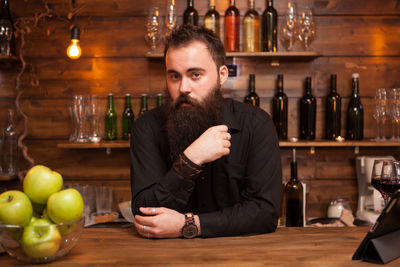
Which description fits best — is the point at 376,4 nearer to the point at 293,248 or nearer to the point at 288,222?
the point at 288,222

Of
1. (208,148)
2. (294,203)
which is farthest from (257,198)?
(294,203)

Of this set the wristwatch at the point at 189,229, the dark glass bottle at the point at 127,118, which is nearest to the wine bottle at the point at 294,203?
the dark glass bottle at the point at 127,118

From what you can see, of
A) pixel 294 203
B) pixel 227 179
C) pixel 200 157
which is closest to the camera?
pixel 200 157

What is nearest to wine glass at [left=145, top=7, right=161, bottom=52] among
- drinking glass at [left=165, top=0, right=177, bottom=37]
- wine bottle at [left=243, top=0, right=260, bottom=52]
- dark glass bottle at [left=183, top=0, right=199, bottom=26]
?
drinking glass at [left=165, top=0, right=177, bottom=37]

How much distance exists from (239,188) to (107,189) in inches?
38.1

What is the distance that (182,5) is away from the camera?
2471 millimetres

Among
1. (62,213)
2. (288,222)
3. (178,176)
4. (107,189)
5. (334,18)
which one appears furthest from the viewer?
(334,18)

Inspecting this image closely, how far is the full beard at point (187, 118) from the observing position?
Answer: 1.53 meters

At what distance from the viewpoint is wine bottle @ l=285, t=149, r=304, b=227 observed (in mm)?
2158

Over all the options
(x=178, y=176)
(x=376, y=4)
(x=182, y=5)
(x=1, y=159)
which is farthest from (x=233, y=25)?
(x=1, y=159)

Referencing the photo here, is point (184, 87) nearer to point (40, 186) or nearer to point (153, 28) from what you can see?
point (40, 186)

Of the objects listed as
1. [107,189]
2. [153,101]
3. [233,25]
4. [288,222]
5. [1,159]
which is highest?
[233,25]

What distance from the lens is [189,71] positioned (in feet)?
4.91

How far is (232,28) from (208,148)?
1.25 meters
